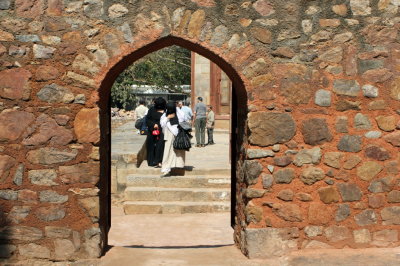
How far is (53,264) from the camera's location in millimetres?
5164

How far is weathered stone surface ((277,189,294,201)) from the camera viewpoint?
5.29 m

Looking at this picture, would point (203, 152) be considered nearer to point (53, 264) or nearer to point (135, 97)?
point (53, 264)

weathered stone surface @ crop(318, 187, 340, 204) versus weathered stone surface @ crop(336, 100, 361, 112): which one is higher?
weathered stone surface @ crop(336, 100, 361, 112)

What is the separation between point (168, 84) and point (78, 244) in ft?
77.7

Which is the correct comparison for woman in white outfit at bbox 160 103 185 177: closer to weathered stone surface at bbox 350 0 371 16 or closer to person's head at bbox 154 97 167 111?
person's head at bbox 154 97 167 111

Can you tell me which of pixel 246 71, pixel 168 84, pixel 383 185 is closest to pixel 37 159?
pixel 246 71

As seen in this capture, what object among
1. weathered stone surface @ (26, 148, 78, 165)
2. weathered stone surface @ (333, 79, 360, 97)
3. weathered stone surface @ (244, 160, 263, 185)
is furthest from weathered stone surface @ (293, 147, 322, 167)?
weathered stone surface @ (26, 148, 78, 165)

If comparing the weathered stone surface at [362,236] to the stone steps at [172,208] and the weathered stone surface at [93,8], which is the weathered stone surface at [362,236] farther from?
the stone steps at [172,208]

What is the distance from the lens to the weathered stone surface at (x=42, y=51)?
16.6 ft

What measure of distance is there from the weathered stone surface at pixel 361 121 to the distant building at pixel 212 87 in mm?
14000

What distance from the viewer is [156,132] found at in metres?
10.0

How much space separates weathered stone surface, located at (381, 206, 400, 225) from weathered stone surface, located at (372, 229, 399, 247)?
0.28 feet

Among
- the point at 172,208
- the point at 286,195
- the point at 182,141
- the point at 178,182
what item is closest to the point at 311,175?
the point at 286,195

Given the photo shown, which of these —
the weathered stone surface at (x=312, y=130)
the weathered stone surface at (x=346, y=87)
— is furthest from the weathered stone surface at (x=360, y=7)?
the weathered stone surface at (x=312, y=130)
